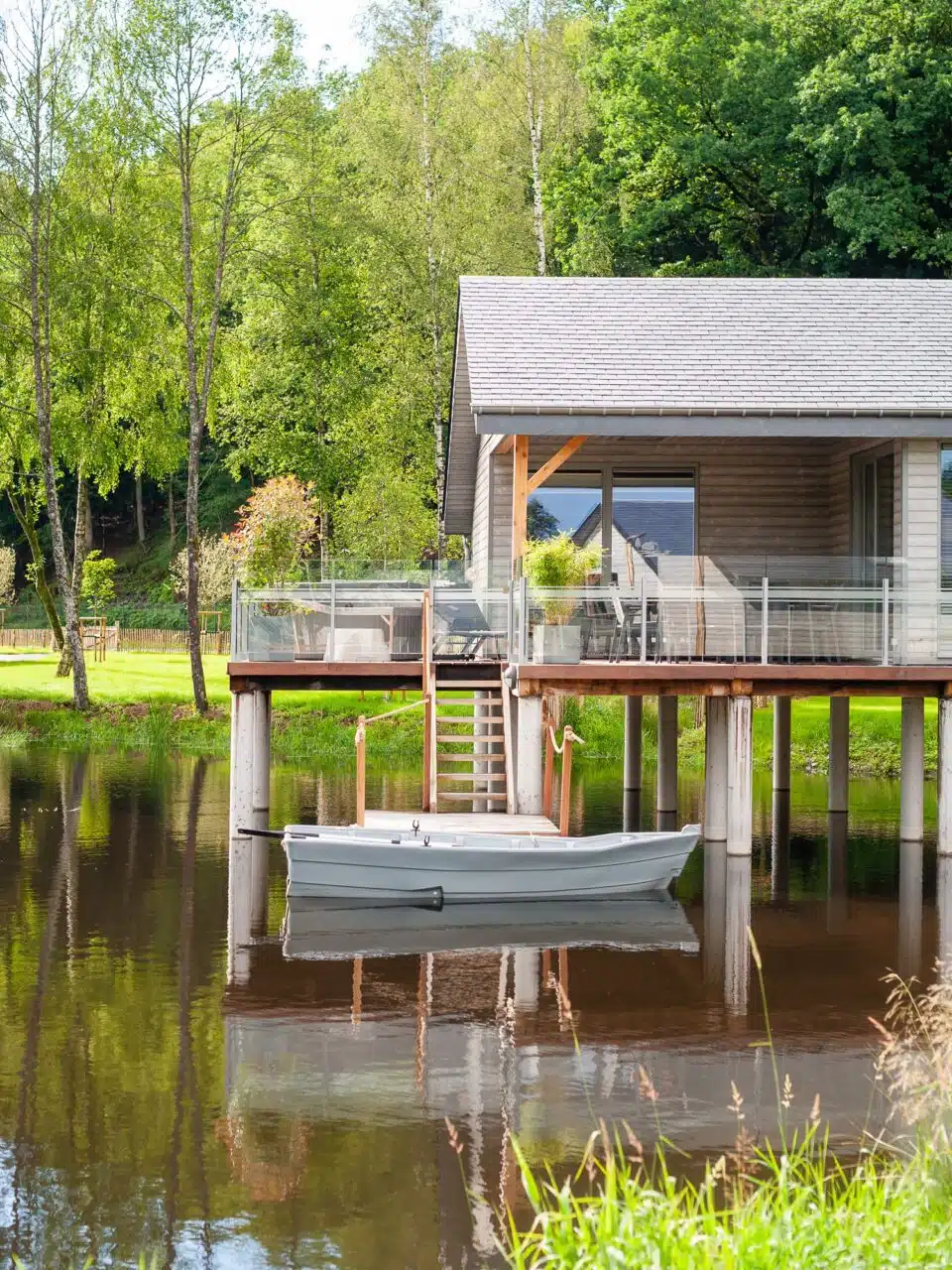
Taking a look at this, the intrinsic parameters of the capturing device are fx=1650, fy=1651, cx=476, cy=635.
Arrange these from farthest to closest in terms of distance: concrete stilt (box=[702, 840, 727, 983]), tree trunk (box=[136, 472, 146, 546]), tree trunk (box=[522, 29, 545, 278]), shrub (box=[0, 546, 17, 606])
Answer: tree trunk (box=[136, 472, 146, 546]) < shrub (box=[0, 546, 17, 606]) < tree trunk (box=[522, 29, 545, 278]) < concrete stilt (box=[702, 840, 727, 983])

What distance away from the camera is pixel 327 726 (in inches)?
1293

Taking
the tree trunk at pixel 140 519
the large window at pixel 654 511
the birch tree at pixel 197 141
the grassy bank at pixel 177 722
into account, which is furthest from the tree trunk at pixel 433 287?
the tree trunk at pixel 140 519

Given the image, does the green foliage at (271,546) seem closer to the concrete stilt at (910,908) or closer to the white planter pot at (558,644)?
the white planter pot at (558,644)

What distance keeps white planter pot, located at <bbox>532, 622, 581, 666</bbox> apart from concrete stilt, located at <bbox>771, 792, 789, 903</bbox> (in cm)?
322

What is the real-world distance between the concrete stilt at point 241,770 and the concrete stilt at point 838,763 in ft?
28.1

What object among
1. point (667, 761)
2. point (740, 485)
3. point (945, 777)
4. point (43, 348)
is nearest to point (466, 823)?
point (945, 777)

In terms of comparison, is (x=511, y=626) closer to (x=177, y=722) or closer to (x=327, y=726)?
(x=327, y=726)

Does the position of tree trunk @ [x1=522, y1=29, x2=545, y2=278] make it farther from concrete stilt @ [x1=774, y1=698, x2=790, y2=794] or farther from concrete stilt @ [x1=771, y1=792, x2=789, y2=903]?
concrete stilt @ [x1=771, y1=792, x2=789, y2=903]

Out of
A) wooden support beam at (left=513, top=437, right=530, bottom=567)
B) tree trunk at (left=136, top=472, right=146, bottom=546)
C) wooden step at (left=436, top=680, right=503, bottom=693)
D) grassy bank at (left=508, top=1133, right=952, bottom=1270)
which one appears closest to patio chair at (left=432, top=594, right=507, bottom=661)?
wooden step at (left=436, top=680, right=503, bottom=693)

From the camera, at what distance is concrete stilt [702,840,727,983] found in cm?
1353

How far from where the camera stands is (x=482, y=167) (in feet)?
132

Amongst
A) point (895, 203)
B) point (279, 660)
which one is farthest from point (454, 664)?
point (895, 203)

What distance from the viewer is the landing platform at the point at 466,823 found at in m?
16.0

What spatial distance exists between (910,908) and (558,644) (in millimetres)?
4543
